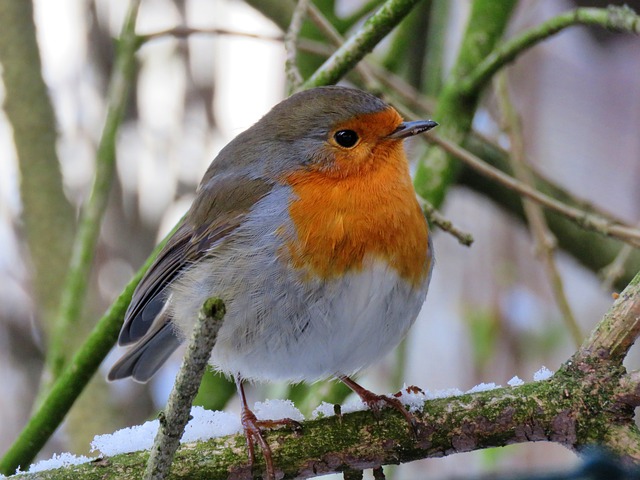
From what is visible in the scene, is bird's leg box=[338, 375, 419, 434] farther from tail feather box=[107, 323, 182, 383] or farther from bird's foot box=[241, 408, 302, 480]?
tail feather box=[107, 323, 182, 383]

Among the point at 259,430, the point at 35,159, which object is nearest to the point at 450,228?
the point at 259,430

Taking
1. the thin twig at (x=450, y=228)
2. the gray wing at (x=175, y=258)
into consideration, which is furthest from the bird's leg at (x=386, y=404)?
the gray wing at (x=175, y=258)

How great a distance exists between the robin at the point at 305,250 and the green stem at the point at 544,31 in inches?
22.2

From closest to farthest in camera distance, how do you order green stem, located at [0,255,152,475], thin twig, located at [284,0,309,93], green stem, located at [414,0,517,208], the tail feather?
green stem, located at [0,255,152,475] → thin twig, located at [284,0,309,93] → the tail feather → green stem, located at [414,0,517,208]

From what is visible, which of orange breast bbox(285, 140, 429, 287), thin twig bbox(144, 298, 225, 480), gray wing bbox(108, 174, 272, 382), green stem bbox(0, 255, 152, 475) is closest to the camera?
thin twig bbox(144, 298, 225, 480)

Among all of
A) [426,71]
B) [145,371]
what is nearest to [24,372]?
[145,371]

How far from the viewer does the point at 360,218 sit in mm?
2273

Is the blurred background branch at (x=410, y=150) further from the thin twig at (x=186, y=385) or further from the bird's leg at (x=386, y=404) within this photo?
the thin twig at (x=186, y=385)

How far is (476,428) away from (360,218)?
666mm

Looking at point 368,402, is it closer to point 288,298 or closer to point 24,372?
point 288,298

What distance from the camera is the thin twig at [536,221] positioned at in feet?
10.2

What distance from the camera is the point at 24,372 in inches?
A: 188

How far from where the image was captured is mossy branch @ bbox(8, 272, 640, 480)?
68.4 inches

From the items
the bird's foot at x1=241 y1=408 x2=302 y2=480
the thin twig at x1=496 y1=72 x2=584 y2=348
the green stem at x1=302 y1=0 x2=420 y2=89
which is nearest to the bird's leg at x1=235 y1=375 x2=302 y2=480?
the bird's foot at x1=241 y1=408 x2=302 y2=480
